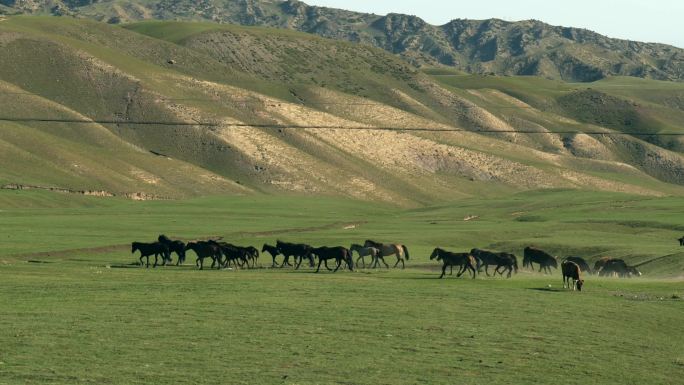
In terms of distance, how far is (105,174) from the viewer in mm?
146125

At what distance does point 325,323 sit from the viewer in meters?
30.4

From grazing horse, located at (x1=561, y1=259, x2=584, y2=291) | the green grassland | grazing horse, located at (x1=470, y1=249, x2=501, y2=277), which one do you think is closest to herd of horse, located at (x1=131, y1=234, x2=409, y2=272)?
the green grassland

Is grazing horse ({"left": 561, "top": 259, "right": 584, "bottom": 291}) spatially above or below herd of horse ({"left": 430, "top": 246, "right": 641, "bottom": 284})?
below

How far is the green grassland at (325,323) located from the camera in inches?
948

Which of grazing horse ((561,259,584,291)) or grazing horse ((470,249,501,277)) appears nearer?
grazing horse ((561,259,584,291))

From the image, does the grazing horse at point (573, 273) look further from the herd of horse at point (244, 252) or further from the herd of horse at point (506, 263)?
the herd of horse at point (244, 252)

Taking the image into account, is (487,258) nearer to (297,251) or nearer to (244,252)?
(297,251)

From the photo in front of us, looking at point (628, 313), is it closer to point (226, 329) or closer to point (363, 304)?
point (363, 304)

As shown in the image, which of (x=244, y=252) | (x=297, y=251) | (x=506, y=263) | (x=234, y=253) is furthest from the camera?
(x=297, y=251)

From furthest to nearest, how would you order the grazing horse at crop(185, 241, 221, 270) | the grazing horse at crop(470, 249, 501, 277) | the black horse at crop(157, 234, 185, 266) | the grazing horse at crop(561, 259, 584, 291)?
1. the black horse at crop(157, 234, 185, 266)
2. the grazing horse at crop(185, 241, 221, 270)
3. the grazing horse at crop(470, 249, 501, 277)
4. the grazing horse at crop(561, 259, 584, 291)

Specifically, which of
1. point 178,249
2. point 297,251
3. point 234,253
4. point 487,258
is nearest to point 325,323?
point 487,258

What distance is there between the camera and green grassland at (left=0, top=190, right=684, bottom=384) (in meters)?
24.1

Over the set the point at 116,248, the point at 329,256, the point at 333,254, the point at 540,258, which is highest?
the point at 540,258

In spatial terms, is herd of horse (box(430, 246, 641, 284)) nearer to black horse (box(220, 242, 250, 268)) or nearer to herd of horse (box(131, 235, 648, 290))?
herd of horse (box(131, 235, 648, 290))
